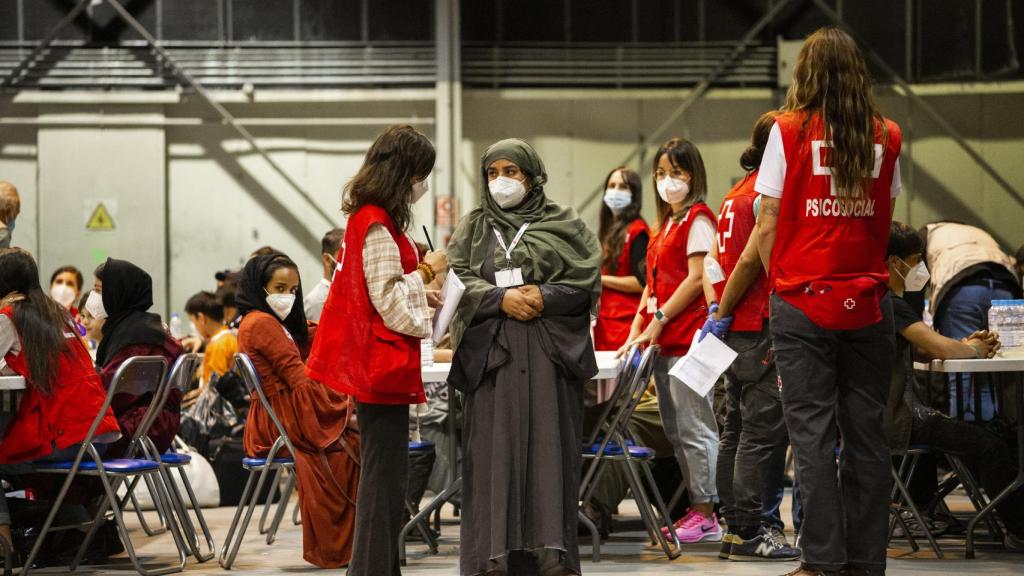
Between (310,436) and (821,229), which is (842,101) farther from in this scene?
(310,436)

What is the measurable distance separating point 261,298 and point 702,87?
6148 millimetres

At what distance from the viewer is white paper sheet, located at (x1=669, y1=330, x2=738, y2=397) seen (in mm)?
4312

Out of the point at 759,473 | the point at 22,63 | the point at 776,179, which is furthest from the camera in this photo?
the point at 22,63

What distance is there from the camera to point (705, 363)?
4.34 meters

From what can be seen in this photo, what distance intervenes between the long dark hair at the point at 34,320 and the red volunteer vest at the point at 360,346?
128 centimetres

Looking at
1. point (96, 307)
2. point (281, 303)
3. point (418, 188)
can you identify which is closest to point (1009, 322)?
point (418, 188)

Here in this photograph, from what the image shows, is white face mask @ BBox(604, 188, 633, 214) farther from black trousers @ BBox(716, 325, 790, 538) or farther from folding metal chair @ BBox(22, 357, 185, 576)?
folding metal chair @ BBox(22, 357, 185, 576)

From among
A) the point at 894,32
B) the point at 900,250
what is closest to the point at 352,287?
the point at 900,250

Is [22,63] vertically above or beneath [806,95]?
above

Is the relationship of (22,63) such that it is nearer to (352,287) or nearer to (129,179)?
(129,179)

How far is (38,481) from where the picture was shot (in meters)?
4.74

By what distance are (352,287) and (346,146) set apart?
710cm

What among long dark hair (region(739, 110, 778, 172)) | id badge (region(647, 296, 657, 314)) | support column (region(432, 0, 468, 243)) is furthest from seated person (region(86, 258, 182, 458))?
support column (region(432, 0, 468, 243))

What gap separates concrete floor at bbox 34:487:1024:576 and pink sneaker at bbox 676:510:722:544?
4 cm
